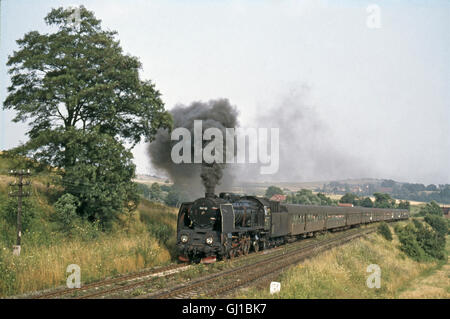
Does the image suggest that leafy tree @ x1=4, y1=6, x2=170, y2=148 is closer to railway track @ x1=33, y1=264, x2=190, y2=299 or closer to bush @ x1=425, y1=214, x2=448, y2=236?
railway track @ x1=33, y1=264, x2=190, y2=299

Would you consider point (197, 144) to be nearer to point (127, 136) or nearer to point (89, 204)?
point (127, 136)

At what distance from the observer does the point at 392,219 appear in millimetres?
71062

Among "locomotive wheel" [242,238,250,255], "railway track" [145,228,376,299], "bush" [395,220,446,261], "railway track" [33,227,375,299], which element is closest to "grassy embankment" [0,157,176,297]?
"railway track" [33,227,375,299]

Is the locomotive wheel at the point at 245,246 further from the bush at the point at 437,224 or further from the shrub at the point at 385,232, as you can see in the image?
the bush at the point at 437,224

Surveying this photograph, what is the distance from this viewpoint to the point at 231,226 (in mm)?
18312

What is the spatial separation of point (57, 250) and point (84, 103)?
11.7 metres

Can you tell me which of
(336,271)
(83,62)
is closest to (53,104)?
(83,62)

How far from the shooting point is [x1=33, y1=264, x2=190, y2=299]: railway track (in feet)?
39.5

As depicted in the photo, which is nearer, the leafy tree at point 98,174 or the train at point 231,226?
the train at point 231,226

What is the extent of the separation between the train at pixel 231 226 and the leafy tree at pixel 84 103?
6743mm

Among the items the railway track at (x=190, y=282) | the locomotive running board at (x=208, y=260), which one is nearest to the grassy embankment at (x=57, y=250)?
the railway track at (x=190, y=282)

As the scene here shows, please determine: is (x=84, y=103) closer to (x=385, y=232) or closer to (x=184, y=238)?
(x=184, y=238)

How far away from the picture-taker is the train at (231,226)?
17734 millimetres
